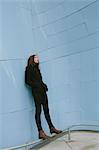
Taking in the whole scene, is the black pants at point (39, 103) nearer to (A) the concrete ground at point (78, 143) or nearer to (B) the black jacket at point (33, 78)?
(B) the black jacket at point (33, 78)

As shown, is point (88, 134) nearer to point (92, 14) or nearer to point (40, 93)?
point (40, 93)

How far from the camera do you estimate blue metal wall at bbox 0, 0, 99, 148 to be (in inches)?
207

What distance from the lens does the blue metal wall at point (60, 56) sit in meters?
5.25

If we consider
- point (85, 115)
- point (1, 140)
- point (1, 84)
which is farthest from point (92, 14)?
point (1, 140)

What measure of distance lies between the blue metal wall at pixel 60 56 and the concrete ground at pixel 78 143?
1.01ft

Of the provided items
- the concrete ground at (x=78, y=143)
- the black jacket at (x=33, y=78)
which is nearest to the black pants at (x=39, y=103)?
the black jacket at (x=33, y=78)

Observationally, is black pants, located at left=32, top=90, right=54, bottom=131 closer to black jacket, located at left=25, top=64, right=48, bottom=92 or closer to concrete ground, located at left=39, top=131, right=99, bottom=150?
black jacket, located at left=25, top=64, right=48, bottom=92

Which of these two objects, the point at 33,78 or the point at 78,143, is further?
the point at 78,143

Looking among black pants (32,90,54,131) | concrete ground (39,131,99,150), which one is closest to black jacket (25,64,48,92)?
black pants (32,90,54,131)

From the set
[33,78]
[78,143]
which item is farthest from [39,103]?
[78,143]

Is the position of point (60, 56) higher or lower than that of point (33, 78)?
higher

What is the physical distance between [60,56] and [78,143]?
173 cm

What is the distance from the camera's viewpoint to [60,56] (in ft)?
20.7

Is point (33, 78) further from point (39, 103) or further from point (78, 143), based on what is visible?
point (78, 143)
